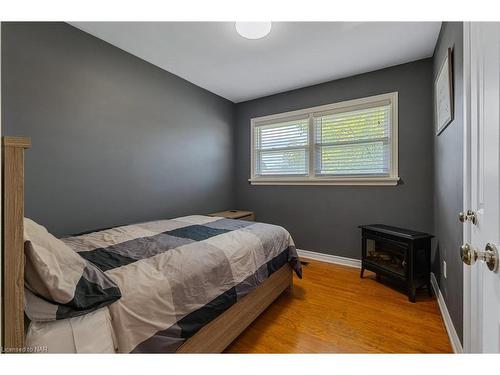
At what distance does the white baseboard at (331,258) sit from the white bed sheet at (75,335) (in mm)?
2767

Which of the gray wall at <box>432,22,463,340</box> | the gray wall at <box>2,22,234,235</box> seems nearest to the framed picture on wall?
the gray wall at <box>432,22,463,340</box>

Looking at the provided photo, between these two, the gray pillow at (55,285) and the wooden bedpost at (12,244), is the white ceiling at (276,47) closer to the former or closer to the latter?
the wooden bedpost at (12,244)

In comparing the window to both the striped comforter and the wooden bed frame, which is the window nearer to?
the striped comforter

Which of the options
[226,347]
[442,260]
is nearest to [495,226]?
[226,347]

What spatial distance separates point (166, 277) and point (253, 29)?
2.02 m

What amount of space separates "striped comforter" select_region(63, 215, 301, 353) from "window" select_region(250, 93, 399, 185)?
143 cm

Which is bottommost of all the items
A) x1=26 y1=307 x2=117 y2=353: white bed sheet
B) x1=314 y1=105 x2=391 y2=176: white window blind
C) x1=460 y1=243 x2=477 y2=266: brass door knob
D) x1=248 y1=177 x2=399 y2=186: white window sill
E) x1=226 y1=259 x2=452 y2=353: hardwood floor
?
x1=226 y1=259 x2=452 y2=353: hardwood floor

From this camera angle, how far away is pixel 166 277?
1130 mm

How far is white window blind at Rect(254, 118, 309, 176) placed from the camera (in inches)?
131

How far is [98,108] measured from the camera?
2.18 metres

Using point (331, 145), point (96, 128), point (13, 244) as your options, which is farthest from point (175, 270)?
point (331, 145)

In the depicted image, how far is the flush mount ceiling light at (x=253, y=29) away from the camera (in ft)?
6.11

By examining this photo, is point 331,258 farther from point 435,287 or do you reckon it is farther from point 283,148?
point 283,148
